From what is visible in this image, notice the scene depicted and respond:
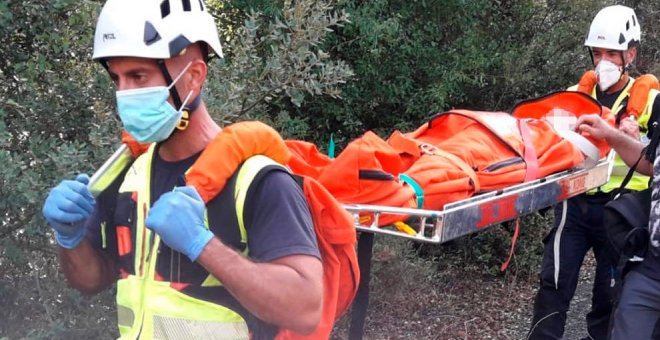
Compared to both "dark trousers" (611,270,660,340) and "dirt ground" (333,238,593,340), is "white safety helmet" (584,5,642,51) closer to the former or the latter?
"dark trousers" (611,270,660,340)

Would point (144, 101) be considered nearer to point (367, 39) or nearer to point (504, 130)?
point (504, 130)

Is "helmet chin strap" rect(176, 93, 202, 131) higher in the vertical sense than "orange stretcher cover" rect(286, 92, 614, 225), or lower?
higher

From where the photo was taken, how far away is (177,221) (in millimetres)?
1846

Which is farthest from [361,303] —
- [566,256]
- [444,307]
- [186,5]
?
[444,307]

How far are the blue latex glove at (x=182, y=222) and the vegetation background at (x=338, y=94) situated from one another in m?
1.42

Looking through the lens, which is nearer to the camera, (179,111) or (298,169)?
(179,111)

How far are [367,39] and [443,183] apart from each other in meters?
2.87

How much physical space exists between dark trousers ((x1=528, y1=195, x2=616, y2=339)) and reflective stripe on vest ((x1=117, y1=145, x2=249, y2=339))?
10.6 feet

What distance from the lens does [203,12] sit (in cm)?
223

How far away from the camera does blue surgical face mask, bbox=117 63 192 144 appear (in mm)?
2113

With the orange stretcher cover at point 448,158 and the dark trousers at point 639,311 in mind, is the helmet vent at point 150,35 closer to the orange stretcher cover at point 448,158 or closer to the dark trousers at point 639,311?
the orange stretcher cover at point 448,158

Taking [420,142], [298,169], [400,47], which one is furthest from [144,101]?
[400,47]

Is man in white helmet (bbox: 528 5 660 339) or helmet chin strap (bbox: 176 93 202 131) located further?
man in white helmet (bbox: 528 5 660 339)

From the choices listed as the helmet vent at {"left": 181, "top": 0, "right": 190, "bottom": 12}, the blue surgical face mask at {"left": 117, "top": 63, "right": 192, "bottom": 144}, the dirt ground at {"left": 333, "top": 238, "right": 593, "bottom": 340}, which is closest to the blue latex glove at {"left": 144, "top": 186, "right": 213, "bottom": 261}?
the blue surgical face mask at {"left": 117, "top": 63, "right": 192, "bottom": 144}
